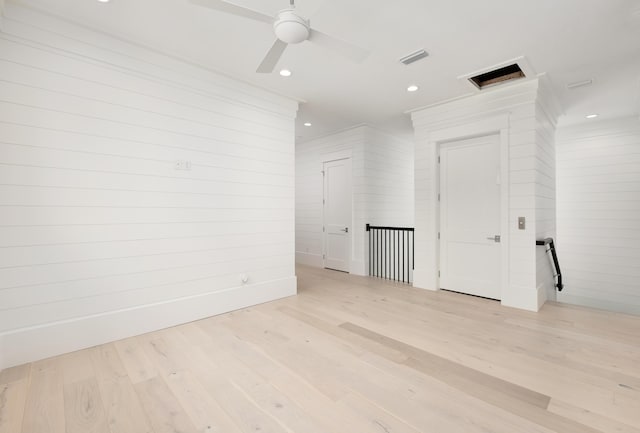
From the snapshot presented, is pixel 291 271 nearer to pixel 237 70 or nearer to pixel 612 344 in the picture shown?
pixel 237 70

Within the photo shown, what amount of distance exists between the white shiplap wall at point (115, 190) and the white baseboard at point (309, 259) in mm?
2596

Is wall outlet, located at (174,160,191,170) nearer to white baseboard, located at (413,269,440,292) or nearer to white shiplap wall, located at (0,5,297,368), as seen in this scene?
white shiplap wall, located at (0,5,297,368)

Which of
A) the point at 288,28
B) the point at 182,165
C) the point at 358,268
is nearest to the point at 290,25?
the point at 288,28

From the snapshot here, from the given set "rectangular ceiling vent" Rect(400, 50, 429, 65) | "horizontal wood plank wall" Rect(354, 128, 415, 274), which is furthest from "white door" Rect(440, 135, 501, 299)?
"rectangular ceiling vent" Rect(400, 50, 429, 65)

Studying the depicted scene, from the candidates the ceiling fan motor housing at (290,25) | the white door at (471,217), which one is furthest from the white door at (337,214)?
the ceiling fan motor housing at (290,25)

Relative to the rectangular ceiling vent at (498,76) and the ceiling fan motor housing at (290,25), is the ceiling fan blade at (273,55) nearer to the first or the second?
the ceiling fan motor housing at (290,25)

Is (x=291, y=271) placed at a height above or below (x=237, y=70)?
below

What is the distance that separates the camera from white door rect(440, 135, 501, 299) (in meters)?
3.96

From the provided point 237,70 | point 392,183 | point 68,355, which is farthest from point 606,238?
point 68,355

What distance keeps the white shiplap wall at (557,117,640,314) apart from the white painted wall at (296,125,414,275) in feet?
9.65

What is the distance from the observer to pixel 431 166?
450 centimetres

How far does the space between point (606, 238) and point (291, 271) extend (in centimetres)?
553

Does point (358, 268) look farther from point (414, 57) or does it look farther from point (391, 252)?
point (414, 57)

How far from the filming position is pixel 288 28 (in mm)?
1768
